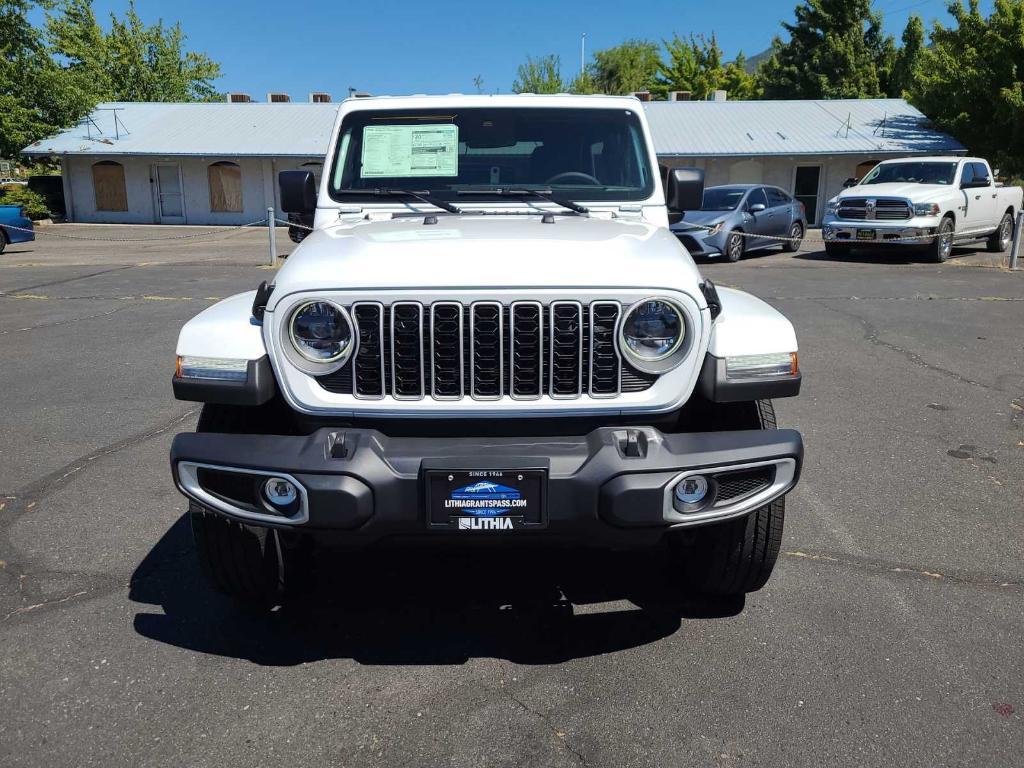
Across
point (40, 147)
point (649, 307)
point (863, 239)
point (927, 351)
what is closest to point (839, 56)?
point (863, 239)

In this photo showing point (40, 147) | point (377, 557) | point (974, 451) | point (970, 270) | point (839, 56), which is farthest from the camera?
point (839, 56)

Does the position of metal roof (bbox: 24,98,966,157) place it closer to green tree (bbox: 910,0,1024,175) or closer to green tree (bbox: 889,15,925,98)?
green tree (bbox: 910,0,1024,175)

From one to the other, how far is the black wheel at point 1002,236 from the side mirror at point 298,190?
718 inches

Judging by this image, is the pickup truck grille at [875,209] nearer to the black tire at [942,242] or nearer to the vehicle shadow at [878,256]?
the black tire at [942,242]

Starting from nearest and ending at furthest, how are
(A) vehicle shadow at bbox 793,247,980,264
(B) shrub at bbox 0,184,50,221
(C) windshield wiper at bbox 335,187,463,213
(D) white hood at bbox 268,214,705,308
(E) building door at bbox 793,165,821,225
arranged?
(D) white hood at bbox 268,214,705,308, (C) windshield wiper at bbox 335,187,463,213, (A) vehicle shadow at bbox 793,247,980,264, (E) building door at bbox 793,165,821,225, (B) shrub at bbox 0,184,50,221

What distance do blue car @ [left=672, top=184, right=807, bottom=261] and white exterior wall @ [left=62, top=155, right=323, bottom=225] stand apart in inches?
831

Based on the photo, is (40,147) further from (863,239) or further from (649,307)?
(649,307)

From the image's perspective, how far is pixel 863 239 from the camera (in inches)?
658

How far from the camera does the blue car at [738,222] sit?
1686 cm

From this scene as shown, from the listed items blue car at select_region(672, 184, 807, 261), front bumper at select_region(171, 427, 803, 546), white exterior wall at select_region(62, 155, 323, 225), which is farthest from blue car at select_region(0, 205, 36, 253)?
front bumper at select_region(171, 427, 803, 546)

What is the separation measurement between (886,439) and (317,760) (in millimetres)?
4367

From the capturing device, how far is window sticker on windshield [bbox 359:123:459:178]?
4.16 m

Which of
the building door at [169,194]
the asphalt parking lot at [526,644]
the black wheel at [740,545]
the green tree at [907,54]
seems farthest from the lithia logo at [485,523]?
the green tree at [907,54]

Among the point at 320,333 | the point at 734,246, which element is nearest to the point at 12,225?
the point at 734,246
